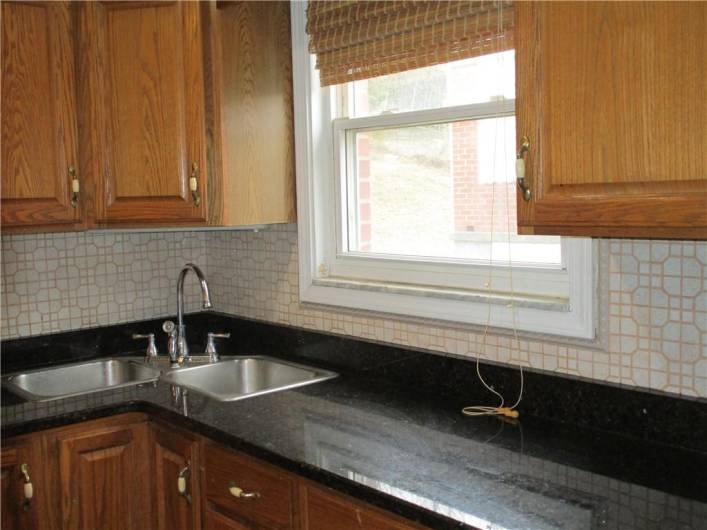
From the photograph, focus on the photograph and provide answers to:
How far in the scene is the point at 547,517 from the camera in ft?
4.85

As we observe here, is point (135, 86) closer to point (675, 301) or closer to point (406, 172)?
point (406, 172)

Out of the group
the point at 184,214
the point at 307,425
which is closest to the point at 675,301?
the point at 307,425

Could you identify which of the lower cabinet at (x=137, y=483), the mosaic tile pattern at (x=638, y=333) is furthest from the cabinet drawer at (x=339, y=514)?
the mosaic tile pattern at (x=638, y=333)

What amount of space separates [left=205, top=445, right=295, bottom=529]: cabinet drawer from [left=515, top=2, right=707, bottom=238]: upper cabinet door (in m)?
0.84

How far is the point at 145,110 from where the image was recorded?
2.55 metres

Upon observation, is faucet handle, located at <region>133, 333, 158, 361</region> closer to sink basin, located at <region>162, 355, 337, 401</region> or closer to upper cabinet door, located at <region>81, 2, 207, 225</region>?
sink basin, located at <region>162, 355, 337, 401</region>

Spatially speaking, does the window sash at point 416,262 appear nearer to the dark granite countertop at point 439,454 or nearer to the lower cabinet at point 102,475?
the dark granite countertop at point 439,454

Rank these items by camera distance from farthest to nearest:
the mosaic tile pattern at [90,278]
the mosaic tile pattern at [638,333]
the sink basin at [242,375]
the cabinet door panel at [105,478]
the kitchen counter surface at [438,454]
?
1. the mosaic tile pattern at [90,278]
2. the sink basin at [242,375]
3. the cabinet door panel at [105,478]
4. the mosaic tile pattern at [638,333]
5. the kitchen counter surface at [438,454]

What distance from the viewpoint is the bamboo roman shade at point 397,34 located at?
6.90 feet

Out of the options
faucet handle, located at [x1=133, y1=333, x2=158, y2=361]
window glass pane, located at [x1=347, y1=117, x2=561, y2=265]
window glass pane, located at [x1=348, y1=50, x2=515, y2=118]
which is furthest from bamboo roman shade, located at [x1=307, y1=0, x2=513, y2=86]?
faucet handle, located at [x1=133, y1=333, x2=158, y2=361]

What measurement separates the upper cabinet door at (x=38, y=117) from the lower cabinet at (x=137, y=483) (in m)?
0.71

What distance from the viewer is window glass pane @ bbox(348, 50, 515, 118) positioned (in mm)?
2194

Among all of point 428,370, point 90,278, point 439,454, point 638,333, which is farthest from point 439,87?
point 90,278

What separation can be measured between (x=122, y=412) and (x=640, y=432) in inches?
55.2
